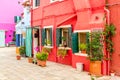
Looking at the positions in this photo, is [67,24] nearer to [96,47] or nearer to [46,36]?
[96,47]

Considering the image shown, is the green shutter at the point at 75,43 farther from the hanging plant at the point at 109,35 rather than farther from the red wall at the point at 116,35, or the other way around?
the red wall at the point at 116,35

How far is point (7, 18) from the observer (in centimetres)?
4791

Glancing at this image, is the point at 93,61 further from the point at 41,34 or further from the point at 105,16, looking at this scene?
the point at 41,34

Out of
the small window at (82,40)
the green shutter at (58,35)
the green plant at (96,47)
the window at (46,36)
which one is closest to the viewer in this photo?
the green plant at (96,47)

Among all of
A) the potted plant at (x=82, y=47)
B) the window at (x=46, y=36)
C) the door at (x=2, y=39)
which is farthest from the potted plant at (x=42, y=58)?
the door at (x=2, y=39)

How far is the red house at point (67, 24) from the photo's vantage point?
590 inches

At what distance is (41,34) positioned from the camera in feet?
74.8

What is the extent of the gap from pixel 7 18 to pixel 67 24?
31725mm

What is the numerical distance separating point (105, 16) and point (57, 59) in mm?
7035

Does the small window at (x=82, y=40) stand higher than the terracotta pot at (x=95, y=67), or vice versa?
the small window at (x=82, y=40)

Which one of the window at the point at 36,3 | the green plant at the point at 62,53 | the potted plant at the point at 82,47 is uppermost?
the window at the point at 36,3

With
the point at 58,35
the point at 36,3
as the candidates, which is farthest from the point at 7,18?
the point at 58,35

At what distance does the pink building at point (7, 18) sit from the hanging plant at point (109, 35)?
114ft

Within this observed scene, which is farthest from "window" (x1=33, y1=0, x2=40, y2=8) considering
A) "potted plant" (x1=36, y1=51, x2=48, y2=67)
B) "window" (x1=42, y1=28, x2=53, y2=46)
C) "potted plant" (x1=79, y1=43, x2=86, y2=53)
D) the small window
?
"potted plant" (x1=79, y1=43, x2=86, y2=53)
